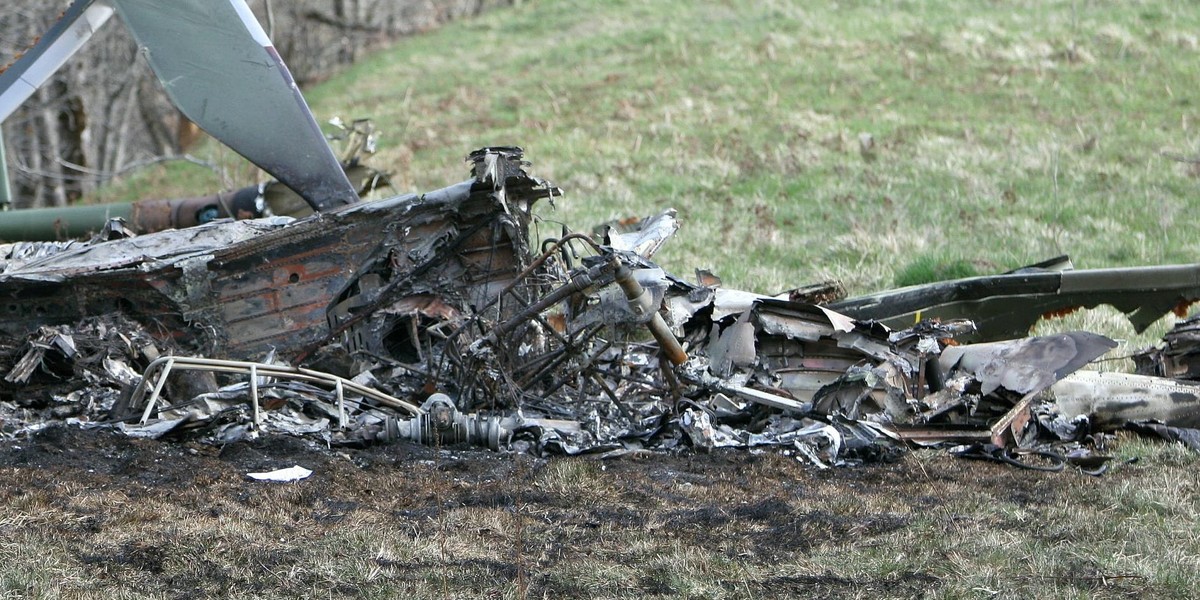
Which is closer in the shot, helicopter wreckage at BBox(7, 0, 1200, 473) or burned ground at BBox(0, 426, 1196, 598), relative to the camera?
burned ground at BBox(0, 426, 1196, 598)

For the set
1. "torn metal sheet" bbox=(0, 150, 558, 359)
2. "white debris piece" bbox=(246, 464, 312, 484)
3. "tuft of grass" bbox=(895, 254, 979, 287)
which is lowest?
"tuft of grass" bbox=(895, 254, 979, 287)

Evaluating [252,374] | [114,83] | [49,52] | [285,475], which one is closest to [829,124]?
[49,52]

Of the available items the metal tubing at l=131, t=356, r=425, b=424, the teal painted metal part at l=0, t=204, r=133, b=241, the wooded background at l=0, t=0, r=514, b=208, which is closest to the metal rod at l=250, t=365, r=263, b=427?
the metal tubing at l=131, t=356, r=425, b=424

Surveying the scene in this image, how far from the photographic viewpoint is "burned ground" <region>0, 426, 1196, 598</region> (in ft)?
13.2

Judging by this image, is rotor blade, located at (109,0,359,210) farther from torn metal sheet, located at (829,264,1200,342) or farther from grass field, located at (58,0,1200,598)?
torn metal sheet, located at (829,264,1200,342)

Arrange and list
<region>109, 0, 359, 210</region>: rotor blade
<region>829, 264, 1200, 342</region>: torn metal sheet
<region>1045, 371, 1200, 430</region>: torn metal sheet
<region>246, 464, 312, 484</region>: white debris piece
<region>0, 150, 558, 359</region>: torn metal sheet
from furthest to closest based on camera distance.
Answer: <region>109, 0, 359, 210</region>: rotor blade, <region>829, 264, 1200, 342</region>: torn metal sheet, <region>0, 150, 558, 359</region>: torn metal sheet, <region>1045, 371, 1200, 430</region>: torn metal sheet, <region>246, 464, 312, 484</region>: white debris piece

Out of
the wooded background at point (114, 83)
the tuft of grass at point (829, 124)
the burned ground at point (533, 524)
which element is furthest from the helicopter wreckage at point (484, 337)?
the wooded background at point (114, 83)

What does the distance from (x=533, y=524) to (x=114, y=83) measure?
853 inches

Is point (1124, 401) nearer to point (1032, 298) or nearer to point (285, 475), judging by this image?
point (1032, 298)

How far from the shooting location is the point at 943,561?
4.23 m

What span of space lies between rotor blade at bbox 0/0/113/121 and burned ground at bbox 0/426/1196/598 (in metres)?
3.60

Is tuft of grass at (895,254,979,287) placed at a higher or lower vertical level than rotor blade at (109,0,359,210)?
lower

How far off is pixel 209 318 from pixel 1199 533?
5113 millimetres

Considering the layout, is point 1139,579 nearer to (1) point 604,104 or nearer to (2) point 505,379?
(2) point 505,379
